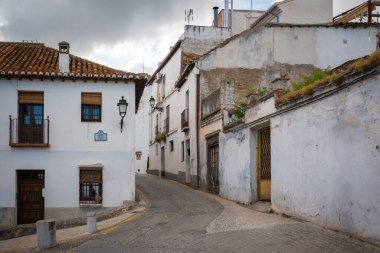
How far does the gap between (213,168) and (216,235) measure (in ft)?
32.7

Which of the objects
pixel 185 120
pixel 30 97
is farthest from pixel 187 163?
pixel 30 97

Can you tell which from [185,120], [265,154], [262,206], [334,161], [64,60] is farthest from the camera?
[185,120]

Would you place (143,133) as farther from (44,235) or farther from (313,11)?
(44,235)

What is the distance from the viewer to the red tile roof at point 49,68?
53.3ft

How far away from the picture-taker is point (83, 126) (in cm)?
1680

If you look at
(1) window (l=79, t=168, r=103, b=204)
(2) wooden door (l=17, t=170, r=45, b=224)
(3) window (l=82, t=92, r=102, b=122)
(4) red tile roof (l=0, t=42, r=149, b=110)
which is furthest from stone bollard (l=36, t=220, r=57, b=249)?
(4) red tile roof (l=0, t=42, r=149, b=110)

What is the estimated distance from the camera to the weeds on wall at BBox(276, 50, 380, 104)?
784 cm

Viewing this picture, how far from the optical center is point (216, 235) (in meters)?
9.87

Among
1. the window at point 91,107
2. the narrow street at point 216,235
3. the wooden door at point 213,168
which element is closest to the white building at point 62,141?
the window at point 91,107

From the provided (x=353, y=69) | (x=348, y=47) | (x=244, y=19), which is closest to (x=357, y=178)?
(x=353, y=69)

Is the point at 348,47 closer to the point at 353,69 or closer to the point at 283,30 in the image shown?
the point at 283,30

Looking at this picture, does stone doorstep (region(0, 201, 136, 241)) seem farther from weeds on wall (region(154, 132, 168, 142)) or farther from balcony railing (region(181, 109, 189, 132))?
weeds on wall (region(154, 132, 168, 142))

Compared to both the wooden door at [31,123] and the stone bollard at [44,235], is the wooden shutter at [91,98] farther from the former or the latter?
the stone bollard at [44,235]

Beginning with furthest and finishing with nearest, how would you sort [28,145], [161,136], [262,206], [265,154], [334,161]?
[161,136] < [28,145] < [265,154] < [262,206] < [334,161]
